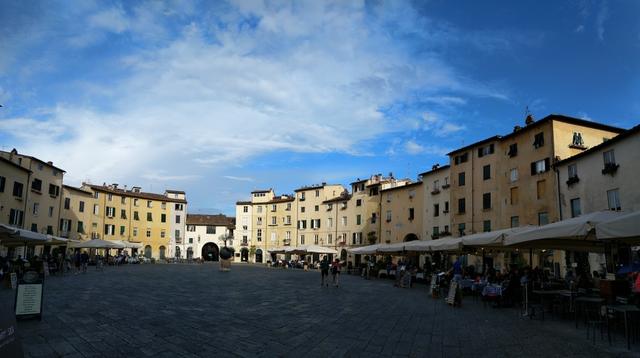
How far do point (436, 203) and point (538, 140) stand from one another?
636 inches

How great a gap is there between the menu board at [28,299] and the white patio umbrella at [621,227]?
14.1 meters

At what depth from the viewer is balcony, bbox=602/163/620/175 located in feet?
80.5

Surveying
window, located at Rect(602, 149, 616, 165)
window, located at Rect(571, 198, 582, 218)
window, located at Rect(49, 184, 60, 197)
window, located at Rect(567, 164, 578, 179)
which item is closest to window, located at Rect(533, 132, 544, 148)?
window, located at Rect(567, 164, 578, 179)

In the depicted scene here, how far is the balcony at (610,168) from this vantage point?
24.5m

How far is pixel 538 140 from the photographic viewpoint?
109 feet

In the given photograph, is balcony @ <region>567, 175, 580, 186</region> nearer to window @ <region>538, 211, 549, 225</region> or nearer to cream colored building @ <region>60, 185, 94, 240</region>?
window @ <region>538, 211, 549, 225</region>

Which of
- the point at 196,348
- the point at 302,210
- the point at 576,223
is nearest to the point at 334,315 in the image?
the point at 196,348

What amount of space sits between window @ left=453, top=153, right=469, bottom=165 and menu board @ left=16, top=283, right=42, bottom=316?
3773 cm

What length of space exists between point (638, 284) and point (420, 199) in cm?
4368

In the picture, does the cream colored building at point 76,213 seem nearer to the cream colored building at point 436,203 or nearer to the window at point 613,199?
A: the cream colored building at point 436,203

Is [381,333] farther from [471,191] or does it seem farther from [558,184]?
[471,191]

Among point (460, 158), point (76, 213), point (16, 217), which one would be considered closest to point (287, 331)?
point (460, 158)

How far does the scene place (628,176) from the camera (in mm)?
23719

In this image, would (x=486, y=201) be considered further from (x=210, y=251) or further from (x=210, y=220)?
(x=210, y=251)
